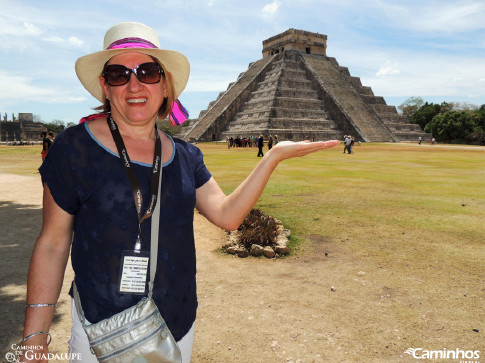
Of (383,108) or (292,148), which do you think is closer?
(292,148)

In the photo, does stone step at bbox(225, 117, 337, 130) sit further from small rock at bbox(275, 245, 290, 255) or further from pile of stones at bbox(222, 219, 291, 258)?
small rock at bbox(275, 245, 290, 255)

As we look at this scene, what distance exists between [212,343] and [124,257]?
2.24 m

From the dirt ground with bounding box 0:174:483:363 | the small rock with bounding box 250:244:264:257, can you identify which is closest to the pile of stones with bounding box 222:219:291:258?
the small rock with bounding box 250:244:264:257

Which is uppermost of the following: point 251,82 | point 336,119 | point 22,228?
point 251,82

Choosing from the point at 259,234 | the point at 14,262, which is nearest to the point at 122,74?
the point at 259,234

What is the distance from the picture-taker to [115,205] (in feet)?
5.59

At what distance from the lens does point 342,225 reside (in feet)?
25.6

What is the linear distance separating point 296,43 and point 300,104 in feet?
57.8

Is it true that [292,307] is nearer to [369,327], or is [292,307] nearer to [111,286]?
[369,327]

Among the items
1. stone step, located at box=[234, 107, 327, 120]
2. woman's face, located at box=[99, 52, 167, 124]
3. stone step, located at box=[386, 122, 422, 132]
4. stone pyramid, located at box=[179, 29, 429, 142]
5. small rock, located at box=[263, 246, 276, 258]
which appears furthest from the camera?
stone step, located at box=[386, 122, 422, 132]

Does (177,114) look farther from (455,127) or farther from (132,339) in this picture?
(455,127)

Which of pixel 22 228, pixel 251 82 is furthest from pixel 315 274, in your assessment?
pixel 251 82

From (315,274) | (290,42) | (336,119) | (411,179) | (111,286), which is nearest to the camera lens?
(111,286)

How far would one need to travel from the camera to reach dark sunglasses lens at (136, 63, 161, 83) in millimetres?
1999
